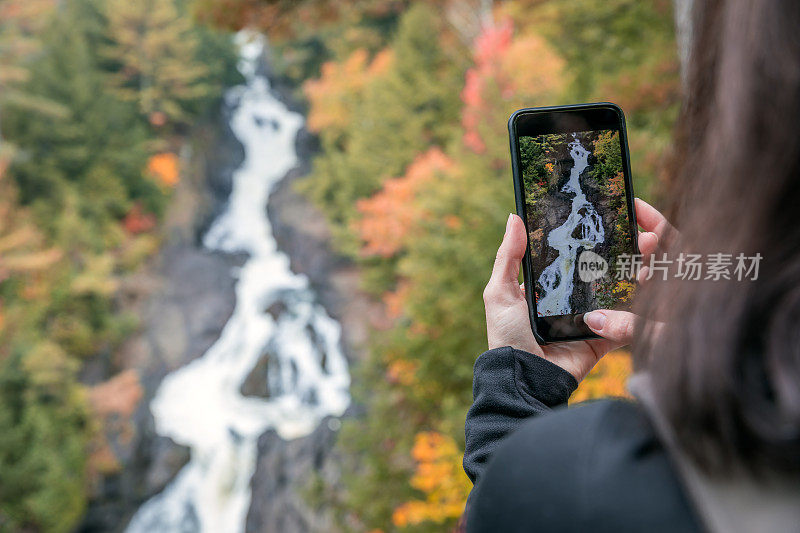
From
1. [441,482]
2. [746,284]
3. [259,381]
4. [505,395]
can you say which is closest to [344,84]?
[259,381]

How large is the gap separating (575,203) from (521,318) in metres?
0.27

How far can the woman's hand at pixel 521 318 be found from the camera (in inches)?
46.2

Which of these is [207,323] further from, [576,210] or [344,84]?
[576,210]

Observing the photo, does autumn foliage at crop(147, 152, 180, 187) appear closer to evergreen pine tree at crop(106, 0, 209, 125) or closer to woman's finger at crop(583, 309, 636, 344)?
evergreen pine tree at crop(106, 0, 209, 125)

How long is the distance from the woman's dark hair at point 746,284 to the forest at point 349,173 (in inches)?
20.5

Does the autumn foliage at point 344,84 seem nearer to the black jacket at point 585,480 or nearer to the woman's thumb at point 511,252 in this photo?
the woman's thumb at point 511,252

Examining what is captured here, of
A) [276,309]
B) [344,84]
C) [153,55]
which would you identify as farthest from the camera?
[153,55]

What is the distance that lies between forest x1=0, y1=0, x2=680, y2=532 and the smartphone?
3 centimetres

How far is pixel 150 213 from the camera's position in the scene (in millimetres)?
18328

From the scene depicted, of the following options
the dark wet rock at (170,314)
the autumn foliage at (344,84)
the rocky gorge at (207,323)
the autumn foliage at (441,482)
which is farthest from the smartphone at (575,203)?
the autumn foliage at (344,84)

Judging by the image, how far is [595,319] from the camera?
1.16m

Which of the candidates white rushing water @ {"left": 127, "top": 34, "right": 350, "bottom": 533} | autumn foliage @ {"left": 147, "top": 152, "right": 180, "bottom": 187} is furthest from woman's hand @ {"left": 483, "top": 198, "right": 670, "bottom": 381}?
autumn foliage @ {"left": 147, "top": 152, "right": 180, "bottom": 187}

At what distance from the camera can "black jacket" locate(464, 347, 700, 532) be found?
55 centimetres

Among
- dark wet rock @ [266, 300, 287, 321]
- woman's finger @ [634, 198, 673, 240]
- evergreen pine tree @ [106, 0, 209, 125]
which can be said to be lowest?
dark wet rock @ [266, 300, 287, 321]
